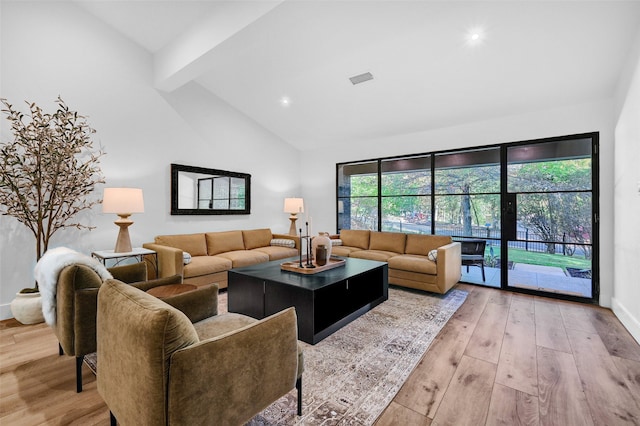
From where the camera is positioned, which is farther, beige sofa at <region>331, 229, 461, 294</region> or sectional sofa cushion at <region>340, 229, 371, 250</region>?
sectional sofa cushion at <region>340, 229, 371, 250</region>

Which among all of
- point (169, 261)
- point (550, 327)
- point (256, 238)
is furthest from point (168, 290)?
point (550, 327)

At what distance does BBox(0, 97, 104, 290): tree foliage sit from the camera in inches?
113

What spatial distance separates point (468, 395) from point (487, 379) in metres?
0.28

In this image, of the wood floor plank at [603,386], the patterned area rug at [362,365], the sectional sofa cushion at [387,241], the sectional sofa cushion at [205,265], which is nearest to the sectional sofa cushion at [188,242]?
the sectional sofa cushion at [205,265]

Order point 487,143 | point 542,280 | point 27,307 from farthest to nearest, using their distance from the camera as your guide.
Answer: point 487,143
point 542,280
point 27,307

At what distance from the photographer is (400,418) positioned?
5.21ft

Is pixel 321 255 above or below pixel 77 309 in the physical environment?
above

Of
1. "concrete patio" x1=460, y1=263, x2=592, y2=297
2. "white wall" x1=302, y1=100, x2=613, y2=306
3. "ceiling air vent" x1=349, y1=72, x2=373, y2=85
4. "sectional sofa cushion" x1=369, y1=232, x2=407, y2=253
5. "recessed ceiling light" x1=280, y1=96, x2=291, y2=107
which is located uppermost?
"recessed ceiling light" x1=280, y1=96, x2=291, y2=107

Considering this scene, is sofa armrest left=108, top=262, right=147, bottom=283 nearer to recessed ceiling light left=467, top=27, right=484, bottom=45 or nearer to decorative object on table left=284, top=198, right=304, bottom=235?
decorative object on table left=284, top=198, right=304, bottom=235

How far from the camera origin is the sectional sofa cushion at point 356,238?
16.8ft

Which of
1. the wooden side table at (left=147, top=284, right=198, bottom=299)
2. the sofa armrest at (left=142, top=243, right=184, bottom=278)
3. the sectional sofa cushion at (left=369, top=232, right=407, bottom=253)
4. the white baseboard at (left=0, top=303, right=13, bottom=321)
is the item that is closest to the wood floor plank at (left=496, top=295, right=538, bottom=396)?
the sectional sofa cushion at (left=369, top=232, right=407, bottom=253)

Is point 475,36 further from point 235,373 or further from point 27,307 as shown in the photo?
point 27,307

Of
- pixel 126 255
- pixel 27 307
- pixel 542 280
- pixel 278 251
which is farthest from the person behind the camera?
pixel 278 251

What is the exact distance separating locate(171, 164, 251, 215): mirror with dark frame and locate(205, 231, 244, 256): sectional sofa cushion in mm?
436
